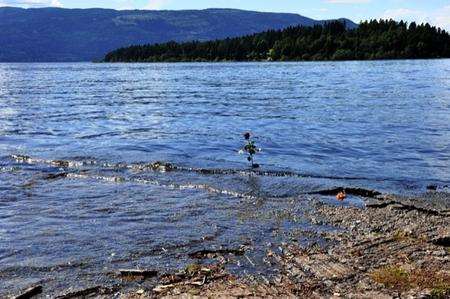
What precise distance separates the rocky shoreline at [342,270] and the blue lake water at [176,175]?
64 cm

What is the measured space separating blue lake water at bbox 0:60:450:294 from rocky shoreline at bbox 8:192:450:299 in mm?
637

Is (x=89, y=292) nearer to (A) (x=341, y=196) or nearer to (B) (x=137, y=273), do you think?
(B) (x=137, y=273)

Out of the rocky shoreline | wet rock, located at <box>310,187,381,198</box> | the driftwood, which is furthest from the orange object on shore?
the driftwood

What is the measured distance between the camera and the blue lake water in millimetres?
11891

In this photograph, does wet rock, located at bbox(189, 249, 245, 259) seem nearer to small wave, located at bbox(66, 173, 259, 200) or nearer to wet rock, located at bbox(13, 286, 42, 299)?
wet rock, located at bbox(13, 286, 42, 299)

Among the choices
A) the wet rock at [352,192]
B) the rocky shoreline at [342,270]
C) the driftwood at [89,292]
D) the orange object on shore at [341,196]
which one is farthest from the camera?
the wet rock at [352,192]

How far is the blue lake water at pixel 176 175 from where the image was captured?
39.0 feet

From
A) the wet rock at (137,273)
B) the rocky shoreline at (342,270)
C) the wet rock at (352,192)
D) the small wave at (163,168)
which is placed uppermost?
the rocky shoreline at (342,270)

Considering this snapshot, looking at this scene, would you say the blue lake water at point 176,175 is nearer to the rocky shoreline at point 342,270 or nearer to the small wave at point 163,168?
the small wave at point 163,168

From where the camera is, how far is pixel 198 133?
99.6ft

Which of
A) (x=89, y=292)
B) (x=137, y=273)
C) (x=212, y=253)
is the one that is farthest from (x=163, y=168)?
(x=89, y=292)

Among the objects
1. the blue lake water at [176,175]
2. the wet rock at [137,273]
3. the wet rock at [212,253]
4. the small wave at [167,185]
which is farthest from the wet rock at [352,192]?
the wet rock at [137,273]

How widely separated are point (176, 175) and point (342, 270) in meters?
10.3

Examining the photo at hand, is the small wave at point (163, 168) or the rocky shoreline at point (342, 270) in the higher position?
the rocky shoreline at point (342, 270)
